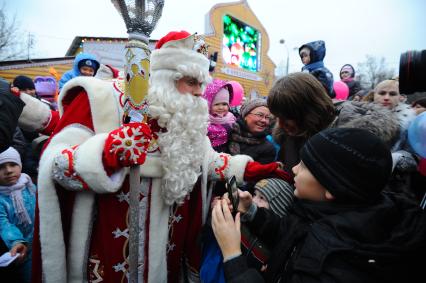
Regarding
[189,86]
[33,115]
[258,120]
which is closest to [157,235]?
[189,86]

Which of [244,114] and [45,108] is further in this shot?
[244,114]

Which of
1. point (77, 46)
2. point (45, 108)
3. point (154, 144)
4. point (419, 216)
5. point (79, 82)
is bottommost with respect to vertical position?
point (419, 216)

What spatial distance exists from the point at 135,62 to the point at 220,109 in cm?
193

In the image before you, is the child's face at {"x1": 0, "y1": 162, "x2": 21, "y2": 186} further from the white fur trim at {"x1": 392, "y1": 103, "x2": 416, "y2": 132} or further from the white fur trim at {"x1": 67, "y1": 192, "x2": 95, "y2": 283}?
the white fur trim at {"x1": 392, "y1": 103, "x2": 416, "y2": 132}

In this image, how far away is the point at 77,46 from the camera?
42.5 ft

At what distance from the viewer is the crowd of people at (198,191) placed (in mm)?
957

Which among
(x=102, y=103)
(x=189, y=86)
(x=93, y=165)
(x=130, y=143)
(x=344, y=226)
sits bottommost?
(x=344, y=226)

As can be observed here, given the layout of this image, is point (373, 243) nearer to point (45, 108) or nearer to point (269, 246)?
point (269, 246)

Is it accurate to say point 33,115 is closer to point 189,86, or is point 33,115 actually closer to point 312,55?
point 189,86

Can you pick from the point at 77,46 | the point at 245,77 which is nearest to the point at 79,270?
the point at 77,46

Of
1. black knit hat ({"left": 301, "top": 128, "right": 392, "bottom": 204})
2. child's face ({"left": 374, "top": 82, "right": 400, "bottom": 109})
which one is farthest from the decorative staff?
child's face ({"left": 374, "top": 82, "right": 400, "bottom": 109})

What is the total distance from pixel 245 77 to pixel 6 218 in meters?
15.9

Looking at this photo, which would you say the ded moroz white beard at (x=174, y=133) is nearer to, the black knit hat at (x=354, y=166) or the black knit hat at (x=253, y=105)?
the black knit hat at (x=354, y=166)

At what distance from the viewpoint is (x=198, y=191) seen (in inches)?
72.5
